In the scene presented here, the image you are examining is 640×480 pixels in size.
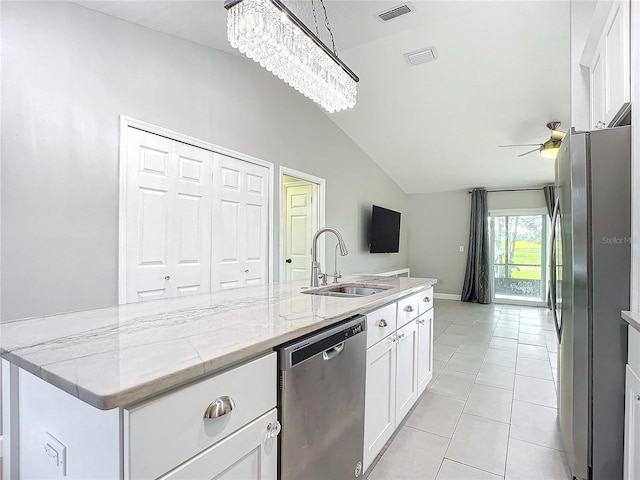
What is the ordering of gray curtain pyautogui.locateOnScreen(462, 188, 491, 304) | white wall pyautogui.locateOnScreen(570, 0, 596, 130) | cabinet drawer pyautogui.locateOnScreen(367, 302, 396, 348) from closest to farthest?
cabinet drawer pyautogui.locateOnScreen(367, 302, 396, 348) < white wall pyautogui.locateOnScreen(570, 0, 596, 130) < gray curtain pyautogui.locateOnScreen(462, 188, 491, 304)

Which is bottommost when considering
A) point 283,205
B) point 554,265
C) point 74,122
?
point 554,265

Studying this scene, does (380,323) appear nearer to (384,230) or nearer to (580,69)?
(580,69)

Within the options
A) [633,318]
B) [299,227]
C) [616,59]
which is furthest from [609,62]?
[299,227]

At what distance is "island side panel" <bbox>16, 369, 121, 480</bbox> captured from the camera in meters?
0.69

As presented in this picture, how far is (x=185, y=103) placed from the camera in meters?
2.85

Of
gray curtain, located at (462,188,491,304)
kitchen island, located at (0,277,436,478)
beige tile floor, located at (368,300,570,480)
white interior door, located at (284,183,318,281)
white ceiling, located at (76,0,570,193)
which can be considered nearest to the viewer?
kitchen island, located at (0,277,436,478)

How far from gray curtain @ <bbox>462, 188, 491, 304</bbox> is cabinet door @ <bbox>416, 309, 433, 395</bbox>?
4.86 meters

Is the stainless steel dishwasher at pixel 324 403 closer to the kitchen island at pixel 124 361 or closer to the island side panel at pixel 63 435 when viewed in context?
the kitchen island at pixel 124 361

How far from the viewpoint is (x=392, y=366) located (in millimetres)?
1881

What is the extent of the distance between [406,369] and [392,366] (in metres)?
0.28

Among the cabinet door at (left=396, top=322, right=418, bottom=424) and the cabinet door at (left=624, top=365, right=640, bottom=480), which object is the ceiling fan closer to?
the cabinet door at (left=396, top=322, right=418, bottom=424)

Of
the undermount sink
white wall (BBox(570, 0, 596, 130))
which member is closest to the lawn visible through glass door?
white wall (BBox(570, 0, 596, 130))

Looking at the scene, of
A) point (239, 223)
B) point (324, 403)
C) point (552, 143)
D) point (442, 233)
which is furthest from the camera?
point (442, 233)

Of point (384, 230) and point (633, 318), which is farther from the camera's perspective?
point (384, 230)
